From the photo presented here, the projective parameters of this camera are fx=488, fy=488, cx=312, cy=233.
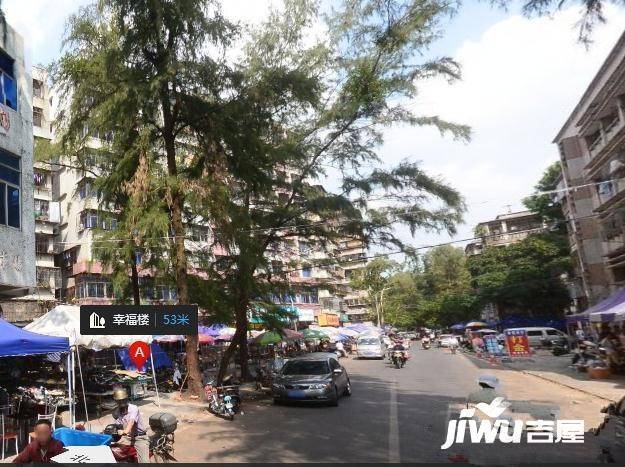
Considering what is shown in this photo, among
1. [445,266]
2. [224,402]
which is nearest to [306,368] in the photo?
[224,402]

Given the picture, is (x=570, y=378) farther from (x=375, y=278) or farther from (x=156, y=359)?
(x=375, y=278)

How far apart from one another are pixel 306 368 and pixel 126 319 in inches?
224

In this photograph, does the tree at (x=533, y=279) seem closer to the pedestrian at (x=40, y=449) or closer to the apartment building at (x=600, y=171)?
the apartment building at (x=600, y=171)

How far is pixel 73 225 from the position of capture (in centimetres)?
3750

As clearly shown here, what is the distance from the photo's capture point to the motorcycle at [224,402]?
40.9 ft

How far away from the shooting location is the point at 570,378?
18141 mm

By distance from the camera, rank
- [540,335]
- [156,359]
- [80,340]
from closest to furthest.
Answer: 1. [80,340]
2. [156,359]
3. [540,335]

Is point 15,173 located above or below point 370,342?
above

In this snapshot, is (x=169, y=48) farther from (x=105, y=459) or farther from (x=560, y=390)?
(x=560, y=390)

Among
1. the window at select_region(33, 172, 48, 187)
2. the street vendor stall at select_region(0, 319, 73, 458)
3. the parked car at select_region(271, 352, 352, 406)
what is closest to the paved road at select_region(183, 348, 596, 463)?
the parked car at select_region(271, 352, 352, 406)

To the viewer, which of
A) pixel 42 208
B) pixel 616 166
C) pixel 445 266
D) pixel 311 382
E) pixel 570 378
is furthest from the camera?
pixel 445 266

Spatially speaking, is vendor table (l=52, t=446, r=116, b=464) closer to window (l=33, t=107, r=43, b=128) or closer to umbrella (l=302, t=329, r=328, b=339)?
umbrella (l=302, t=329, r=328, b=339)

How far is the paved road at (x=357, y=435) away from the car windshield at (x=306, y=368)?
1.14m

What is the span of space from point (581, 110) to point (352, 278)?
4374 centimetres
